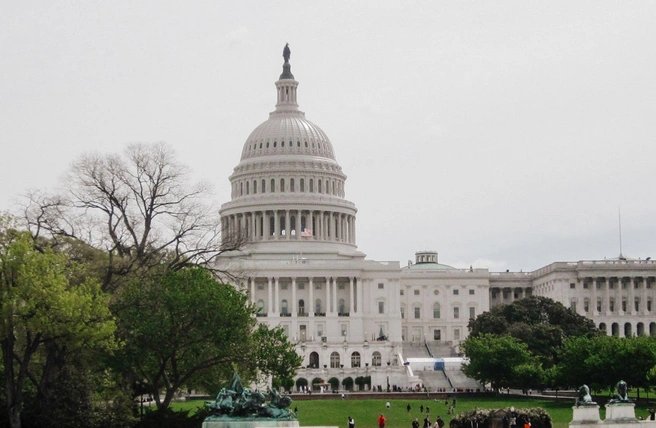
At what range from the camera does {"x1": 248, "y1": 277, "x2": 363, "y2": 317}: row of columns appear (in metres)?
164

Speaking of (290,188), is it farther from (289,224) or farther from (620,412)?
(620,412)

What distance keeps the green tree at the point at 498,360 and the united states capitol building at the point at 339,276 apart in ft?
129

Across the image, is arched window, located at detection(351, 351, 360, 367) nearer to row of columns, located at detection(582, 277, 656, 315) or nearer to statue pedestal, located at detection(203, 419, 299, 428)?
row of columns, located at detection(582, 277, 656, 315)

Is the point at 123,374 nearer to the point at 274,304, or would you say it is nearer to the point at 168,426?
the point at 168,426

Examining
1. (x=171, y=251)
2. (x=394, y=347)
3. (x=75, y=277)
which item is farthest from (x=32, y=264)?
(x=394, y=347)

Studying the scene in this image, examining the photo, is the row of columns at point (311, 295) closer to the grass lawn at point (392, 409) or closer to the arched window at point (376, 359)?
the arched window at point (376, 359)

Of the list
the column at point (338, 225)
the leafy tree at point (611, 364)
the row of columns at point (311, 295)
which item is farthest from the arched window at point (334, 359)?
the leafy tree at point (611, 364)

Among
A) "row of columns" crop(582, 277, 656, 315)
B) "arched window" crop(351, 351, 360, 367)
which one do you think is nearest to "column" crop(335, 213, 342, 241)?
"arched window" crop(351, 351, 360, 367)

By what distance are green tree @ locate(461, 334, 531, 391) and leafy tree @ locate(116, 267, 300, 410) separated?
150ft

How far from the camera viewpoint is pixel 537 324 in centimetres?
13975

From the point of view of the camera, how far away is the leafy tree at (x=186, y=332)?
71500 mm

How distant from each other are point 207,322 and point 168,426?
6.90 m

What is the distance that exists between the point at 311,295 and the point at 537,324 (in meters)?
33.9

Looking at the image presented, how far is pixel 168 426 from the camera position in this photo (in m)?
67.7
